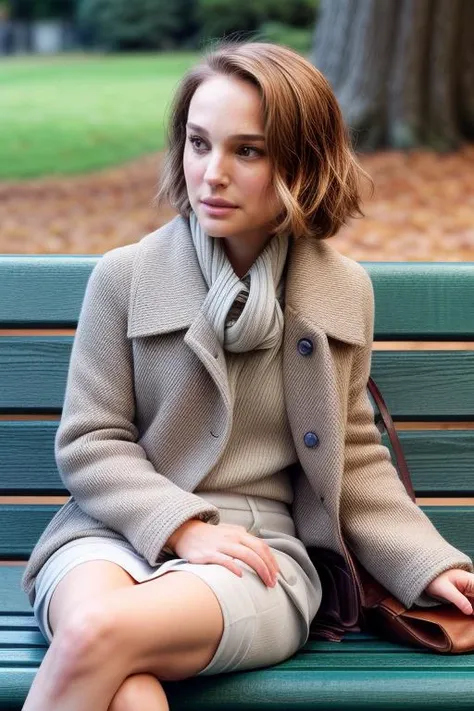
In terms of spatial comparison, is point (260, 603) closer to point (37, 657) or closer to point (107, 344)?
point (37, 657)

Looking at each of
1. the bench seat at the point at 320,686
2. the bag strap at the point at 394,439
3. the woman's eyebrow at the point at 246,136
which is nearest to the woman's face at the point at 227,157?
the woman's eyebrow at the point at 246,136

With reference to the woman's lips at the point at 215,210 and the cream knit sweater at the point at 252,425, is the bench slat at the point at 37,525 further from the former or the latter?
the woman's lips at the point at 215,210

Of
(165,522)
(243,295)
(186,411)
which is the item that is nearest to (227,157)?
(243,295)

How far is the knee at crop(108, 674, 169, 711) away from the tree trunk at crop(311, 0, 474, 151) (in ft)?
21.4

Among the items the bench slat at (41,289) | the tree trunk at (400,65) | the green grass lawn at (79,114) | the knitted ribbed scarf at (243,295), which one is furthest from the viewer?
the green grass lawn at (79,114)

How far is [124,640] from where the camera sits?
220 cm

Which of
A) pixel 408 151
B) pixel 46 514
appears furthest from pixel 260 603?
pixel 408 151

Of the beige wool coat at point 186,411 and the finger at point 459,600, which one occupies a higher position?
the beige wool coat at point 186,411

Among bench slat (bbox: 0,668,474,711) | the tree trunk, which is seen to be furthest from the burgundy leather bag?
the tree trunk

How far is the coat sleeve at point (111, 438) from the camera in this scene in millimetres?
2488

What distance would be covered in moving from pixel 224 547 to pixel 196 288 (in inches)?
22.4

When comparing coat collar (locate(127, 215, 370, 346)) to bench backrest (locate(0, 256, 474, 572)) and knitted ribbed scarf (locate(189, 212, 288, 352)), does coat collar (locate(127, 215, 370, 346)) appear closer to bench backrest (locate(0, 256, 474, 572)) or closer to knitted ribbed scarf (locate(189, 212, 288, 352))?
knitted ribbed scarf (locate(189, 212, 288, 352))

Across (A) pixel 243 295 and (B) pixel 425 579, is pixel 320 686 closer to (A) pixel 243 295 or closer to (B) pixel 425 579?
(B) pixel 425 579

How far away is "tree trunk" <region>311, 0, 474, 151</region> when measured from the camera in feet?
27.5
